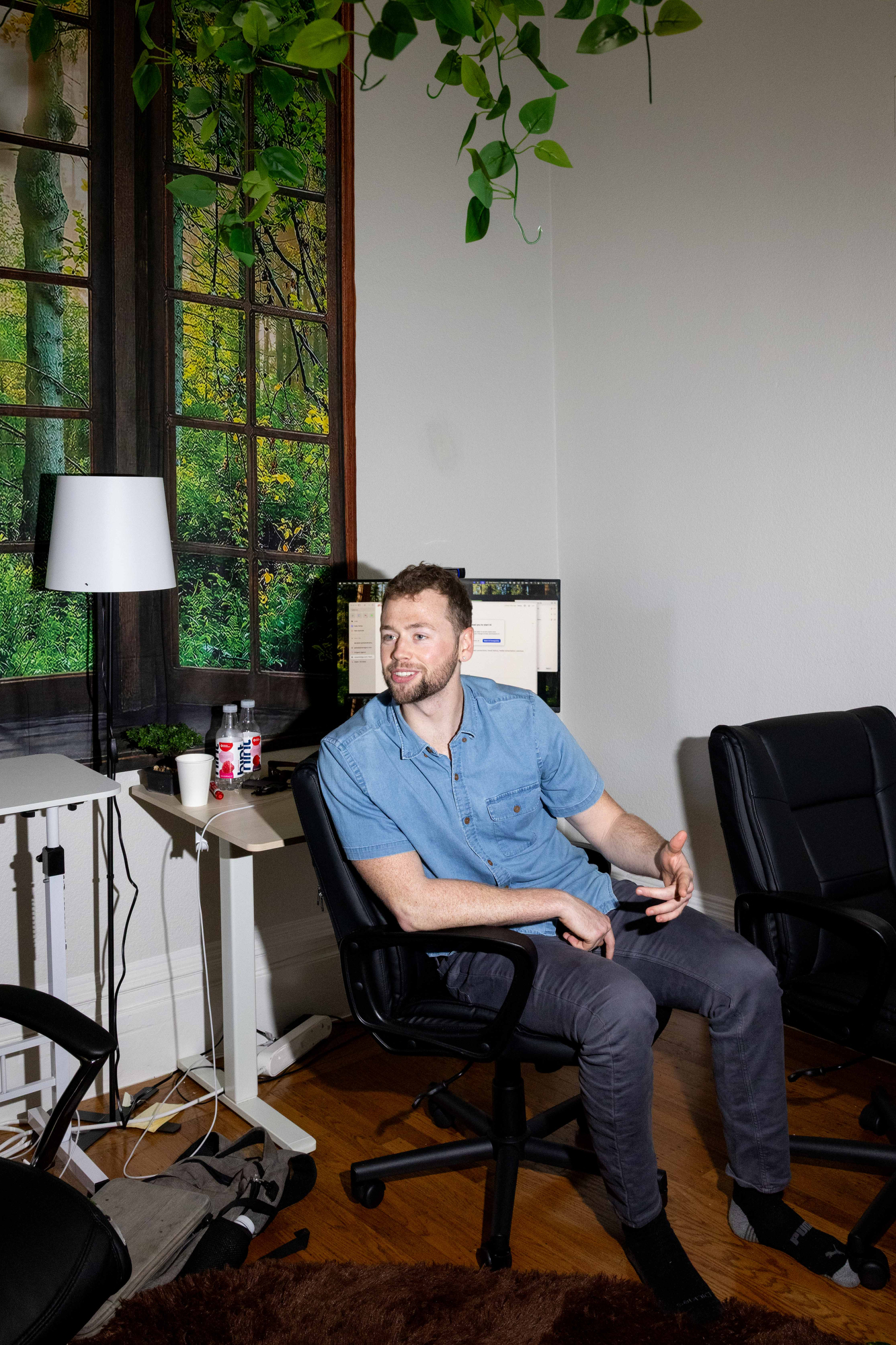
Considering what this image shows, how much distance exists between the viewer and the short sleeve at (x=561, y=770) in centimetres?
215

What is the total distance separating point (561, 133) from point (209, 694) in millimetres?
2106

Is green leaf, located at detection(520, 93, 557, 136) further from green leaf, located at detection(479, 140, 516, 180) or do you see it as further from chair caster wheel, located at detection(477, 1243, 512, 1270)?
chair caster wheel, located at detection(477, 1243, 512, 1270)

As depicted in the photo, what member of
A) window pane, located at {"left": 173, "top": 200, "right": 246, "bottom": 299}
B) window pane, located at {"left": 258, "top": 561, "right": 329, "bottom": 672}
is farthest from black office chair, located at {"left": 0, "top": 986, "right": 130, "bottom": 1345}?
window pane, located at {"left": 173, "top": 200, "right": 246, "bottom": 299}

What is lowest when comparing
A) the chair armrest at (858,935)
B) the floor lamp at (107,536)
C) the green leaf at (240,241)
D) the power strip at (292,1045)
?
the power strip at (292,1045)

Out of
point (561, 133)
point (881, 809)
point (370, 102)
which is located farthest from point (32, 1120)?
point (561, 133)

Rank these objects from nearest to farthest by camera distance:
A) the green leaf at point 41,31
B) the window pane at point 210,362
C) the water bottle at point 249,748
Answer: the green leaf at point 41,31, the water bottle at point 249,748, the window pane at point 210,362

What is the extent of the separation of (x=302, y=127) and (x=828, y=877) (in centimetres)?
237

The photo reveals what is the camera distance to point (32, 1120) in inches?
95.9

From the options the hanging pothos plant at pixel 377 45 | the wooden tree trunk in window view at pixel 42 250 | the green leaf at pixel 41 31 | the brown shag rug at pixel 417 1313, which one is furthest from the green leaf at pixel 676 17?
the wooden tree trunk in window view at pixel 42 250

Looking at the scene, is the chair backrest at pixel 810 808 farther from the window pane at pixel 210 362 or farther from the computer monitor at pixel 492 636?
the window pane at pixel 210 362

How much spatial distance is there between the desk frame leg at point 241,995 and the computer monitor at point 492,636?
57 cm

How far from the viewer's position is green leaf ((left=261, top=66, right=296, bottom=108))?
31.4 inches

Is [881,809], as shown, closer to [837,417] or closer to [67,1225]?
[837,417]

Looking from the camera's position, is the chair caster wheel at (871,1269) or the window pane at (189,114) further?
the window pane at (189,114)
